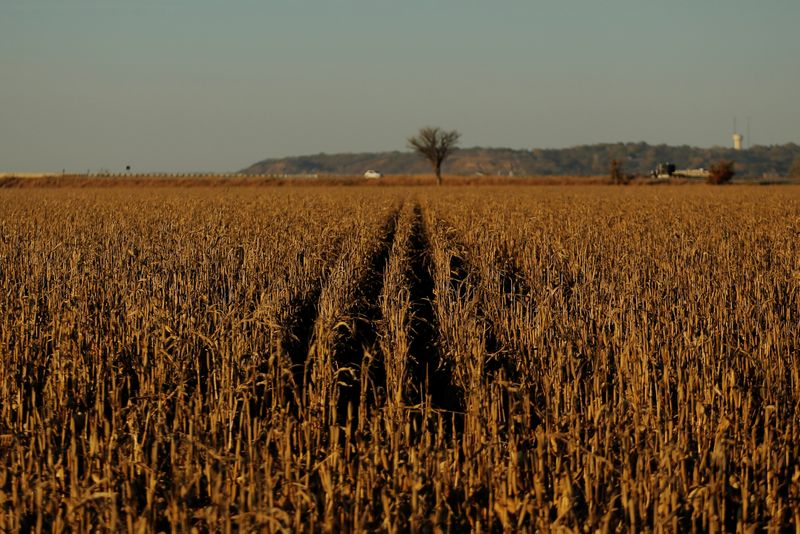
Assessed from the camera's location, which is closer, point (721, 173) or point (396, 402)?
point (396, 402)

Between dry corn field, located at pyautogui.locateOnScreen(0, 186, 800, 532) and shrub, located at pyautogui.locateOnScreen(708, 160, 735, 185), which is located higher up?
shrub, located at pyautogui.locateOnScreen(708, 160, 735, 185)

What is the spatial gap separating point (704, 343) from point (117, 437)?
3681 mm

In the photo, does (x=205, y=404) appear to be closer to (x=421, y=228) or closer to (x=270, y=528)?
(x=270, y=528)

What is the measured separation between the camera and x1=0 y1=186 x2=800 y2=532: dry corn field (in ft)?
12.5

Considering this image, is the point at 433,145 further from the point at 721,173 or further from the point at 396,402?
the point at 396,402

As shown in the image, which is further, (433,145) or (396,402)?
(433,145)

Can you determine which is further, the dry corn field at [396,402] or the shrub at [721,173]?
the shrub at [721,173]

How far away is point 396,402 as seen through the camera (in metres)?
4.91

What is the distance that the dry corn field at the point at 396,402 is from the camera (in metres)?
Answer: 3.79

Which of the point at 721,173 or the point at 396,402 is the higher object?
the point at 721,173

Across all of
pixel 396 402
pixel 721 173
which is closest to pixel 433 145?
Result: pixel 721 173

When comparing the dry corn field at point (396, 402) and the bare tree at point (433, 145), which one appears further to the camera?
the bare tree at point (433, 145)

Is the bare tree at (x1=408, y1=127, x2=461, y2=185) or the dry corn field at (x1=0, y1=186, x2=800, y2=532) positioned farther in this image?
the bare tree at (x1=408, y1=127, x2=461, y2=185)

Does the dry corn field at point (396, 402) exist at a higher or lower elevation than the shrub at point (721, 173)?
lower
